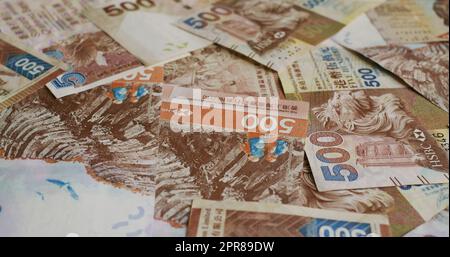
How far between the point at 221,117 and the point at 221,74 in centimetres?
11

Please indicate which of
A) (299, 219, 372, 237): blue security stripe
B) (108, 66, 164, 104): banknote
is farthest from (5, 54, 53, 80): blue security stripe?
(299, 219, 372, 237): blue security stripe

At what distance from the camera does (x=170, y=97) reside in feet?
2.64

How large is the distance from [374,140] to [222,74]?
26 cm

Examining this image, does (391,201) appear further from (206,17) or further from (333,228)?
(206,17)

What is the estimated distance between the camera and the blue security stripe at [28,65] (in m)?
0.84

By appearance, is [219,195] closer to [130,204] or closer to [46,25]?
[130,204]

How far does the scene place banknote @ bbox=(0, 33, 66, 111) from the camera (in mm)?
807

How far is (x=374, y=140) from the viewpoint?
0.74 m

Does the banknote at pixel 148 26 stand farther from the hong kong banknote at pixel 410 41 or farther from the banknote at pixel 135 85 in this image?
the hong kong banknote at pixel 410 41

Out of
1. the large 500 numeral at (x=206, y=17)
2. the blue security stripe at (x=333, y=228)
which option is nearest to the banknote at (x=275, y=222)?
the blue security stripe at (x=333, y=228)

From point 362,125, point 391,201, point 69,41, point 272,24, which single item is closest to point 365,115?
point 362,125
